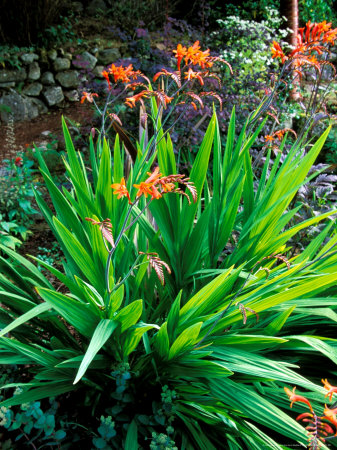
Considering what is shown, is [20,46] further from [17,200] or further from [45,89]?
[17,200]

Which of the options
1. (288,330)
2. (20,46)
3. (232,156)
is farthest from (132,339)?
(20,46)

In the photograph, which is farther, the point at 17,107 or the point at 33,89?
the point at 33,89

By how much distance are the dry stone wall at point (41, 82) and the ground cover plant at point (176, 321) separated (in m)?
3.71

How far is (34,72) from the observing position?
5.21m

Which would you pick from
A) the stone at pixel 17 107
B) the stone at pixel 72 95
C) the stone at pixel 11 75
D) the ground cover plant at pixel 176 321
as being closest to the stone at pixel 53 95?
the stone at pixel 72 95

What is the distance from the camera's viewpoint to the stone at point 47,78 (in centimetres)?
527

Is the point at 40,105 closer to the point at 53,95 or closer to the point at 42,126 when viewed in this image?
the point at 53,95

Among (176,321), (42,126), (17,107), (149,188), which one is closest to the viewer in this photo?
(149,188)

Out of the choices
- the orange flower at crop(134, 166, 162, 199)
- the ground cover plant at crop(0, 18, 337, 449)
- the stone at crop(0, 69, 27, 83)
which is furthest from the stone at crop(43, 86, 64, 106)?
the orange flower at crop(134, 166, 162, 199)

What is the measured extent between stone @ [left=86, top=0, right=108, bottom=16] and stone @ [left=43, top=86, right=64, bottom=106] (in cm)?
167

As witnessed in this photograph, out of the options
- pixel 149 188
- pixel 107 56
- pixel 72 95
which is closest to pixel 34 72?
pixel 72 95

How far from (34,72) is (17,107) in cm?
54

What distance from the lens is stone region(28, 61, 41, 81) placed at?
5203 mm

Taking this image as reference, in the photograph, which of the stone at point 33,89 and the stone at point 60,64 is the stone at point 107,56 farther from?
the stone at point 33,89
